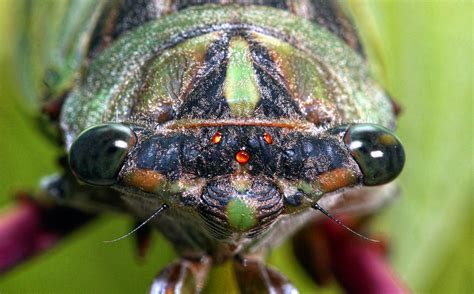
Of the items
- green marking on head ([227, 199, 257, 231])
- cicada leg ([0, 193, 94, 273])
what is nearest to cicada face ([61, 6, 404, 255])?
green marking on head ([227, 199, 257, 231])

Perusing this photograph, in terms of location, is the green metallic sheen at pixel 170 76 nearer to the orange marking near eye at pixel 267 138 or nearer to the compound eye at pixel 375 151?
the orange marking near eye at pixel 267 138

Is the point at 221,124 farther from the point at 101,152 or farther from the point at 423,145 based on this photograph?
the point at 423,145

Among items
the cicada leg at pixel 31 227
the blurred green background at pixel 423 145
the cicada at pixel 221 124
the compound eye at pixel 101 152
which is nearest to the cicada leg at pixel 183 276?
the cicada at pixel 221 124

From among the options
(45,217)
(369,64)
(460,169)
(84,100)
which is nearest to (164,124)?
(84,100)

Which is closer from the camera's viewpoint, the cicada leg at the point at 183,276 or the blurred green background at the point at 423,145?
the cicada leg at the point at 183,276

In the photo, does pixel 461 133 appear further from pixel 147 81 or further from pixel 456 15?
pixel 147 81

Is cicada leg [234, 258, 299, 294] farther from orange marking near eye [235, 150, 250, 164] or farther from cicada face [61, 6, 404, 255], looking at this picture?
orange marking near eye [235, 150, 250, 164]
